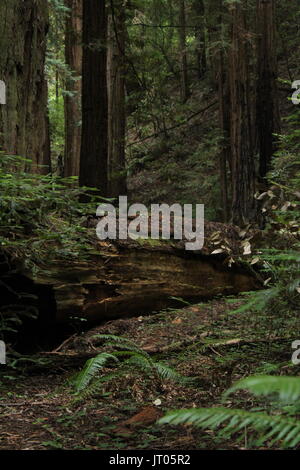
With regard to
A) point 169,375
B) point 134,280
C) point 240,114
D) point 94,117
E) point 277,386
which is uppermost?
point 240,114

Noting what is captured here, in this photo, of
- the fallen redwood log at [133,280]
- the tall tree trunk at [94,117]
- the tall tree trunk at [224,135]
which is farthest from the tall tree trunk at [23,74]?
the tall tree trunk at [224,135]

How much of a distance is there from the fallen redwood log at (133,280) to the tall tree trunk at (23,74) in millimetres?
1378

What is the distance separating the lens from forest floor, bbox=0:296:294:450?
2541mm

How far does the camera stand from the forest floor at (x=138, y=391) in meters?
2.54

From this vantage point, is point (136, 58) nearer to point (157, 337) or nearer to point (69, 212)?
point (69, 212)

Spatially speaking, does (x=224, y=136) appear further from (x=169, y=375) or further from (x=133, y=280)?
(x=169, y=375)

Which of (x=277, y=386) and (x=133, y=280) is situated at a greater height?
(x=277, y=386)

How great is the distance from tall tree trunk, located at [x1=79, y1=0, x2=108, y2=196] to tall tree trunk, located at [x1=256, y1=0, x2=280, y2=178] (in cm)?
543

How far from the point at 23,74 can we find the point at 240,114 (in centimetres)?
743

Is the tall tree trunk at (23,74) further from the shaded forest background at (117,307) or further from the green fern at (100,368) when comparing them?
the green fern at (100,368)

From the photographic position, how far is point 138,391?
3314 mm

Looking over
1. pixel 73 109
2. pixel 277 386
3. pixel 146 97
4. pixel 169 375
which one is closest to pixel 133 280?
pixel 169 375
